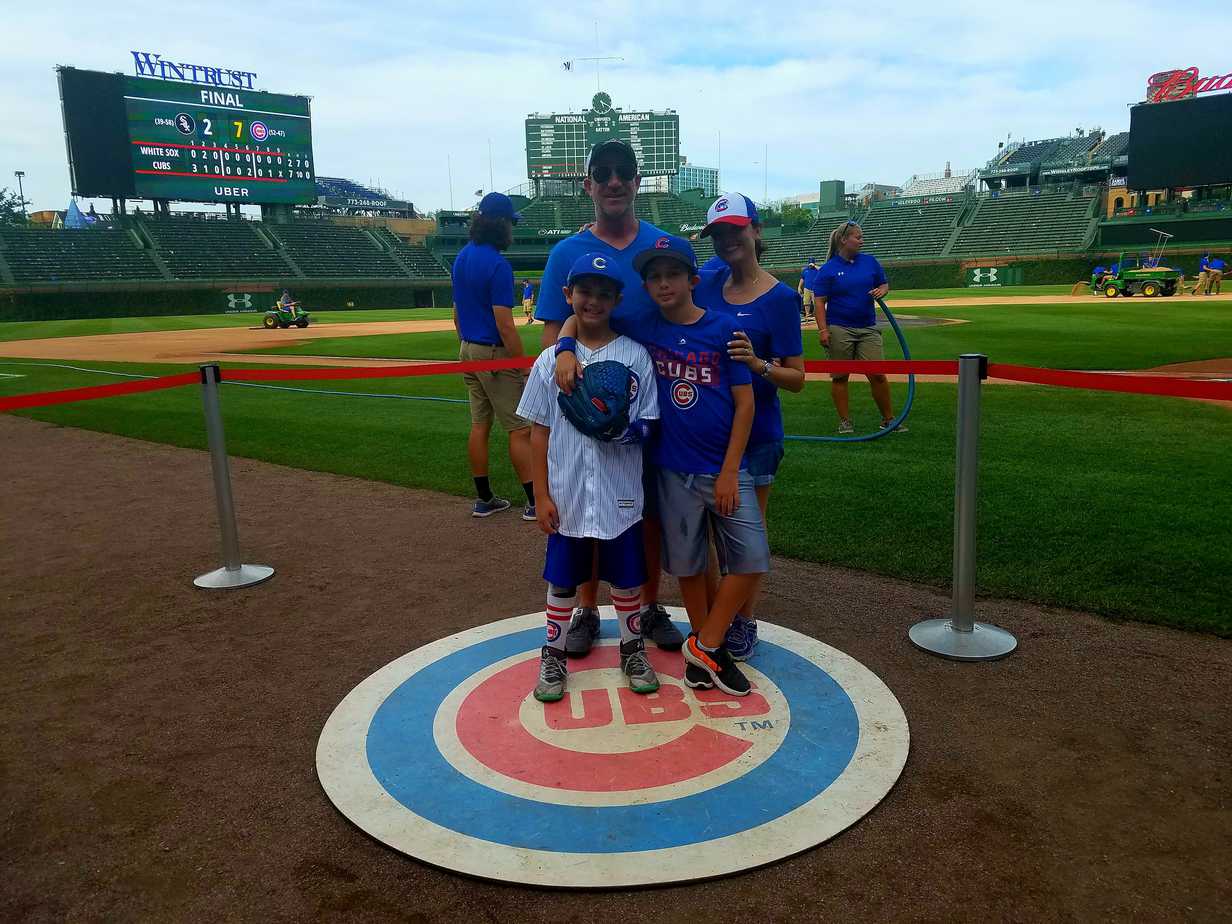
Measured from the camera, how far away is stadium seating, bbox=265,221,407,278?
193 ft

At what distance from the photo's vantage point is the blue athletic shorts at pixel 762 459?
3.52 m

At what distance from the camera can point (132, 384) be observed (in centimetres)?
553

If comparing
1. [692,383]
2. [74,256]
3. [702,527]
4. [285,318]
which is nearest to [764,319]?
[692,383]

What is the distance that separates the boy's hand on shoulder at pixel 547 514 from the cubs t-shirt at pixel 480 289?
258 centimetres

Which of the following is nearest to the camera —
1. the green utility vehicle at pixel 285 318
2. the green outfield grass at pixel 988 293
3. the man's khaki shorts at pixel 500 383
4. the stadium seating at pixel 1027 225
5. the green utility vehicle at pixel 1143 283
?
the man's khaki shorts at pixel 500 383

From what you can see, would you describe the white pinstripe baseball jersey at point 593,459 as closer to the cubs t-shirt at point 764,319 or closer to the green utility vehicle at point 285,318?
the cubs t-shirt at point 764,319

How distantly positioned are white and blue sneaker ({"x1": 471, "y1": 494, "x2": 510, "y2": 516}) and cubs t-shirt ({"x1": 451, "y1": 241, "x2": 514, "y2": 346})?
3.91 feet

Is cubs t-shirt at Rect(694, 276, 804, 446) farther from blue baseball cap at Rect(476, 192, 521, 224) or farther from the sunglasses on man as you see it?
blue baseball cap at Rect(476, 192, 521, 224)

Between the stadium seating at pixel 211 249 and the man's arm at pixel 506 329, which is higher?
the stadium seating at pixel 211 249

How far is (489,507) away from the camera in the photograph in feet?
20.9

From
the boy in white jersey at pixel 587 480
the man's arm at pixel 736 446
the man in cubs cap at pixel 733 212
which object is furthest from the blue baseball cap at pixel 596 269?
the man's arm at pixel 736 446

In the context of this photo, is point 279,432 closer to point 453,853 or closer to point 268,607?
point 268,607

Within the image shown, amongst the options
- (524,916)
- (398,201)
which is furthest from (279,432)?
(398,201)

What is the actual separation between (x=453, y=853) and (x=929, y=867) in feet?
4.37
